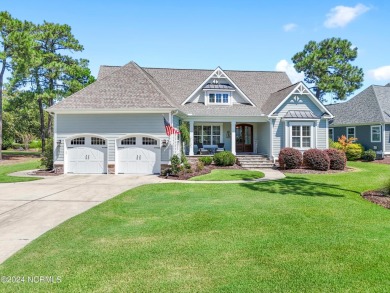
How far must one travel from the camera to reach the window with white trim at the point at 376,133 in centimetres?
2788

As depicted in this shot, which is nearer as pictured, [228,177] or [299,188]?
[299,188]

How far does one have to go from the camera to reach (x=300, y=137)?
74.3 ft

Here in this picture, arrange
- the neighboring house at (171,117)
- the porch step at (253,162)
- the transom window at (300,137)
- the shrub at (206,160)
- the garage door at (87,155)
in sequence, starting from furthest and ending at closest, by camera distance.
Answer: the transom window at (300,137)
the porch step at (253,162)
the shrub at (206,160)
the garage door at (87,155)
the neighboring house at (171,117)

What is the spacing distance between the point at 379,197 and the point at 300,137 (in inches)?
476

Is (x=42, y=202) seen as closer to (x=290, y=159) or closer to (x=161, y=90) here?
(x=161, y=90)

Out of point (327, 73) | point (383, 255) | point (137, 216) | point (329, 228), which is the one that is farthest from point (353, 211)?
point (327, 73)

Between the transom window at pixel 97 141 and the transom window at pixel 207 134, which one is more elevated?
the transom window at pixel 207 134

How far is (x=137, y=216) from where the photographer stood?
338 inches

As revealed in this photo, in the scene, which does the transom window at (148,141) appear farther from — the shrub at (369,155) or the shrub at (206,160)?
the shrub at (369,155)

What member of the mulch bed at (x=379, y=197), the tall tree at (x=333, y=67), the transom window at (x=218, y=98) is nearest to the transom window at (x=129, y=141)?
the transom window at (x=218, y=98)

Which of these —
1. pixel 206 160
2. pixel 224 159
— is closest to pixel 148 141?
pixel 206 160

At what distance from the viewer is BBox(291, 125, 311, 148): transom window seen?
22656 millimetres

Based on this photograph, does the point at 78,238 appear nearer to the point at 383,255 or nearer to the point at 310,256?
the point at 310,256

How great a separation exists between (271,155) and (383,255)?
1729 cm
